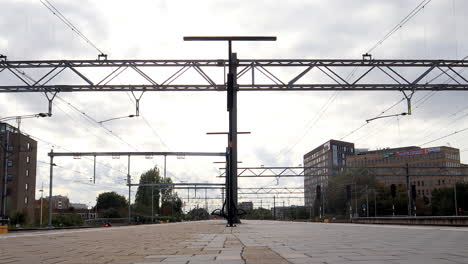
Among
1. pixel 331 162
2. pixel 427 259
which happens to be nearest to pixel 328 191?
pixel 331 162

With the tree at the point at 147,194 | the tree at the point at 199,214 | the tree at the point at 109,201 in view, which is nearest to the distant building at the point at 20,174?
the tree at the point at 147,194

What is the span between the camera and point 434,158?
127188mm

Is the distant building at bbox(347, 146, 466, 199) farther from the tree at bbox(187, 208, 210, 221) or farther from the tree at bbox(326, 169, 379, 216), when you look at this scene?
the tree at bbox(187, 208, 210, 221)

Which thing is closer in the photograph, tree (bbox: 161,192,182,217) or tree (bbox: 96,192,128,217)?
tree (bbox: 161,192,182,217)

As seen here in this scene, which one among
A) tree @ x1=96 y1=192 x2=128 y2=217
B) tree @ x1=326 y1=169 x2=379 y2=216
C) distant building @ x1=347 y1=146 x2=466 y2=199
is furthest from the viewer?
tree @ x1=96 y1=192 x2=128 y2=217

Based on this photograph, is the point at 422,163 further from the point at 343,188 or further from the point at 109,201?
the point at 109,201

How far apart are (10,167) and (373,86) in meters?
72.2

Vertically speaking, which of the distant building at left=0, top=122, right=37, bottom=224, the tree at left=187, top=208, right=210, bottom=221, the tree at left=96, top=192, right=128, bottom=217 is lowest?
the tree at left=187, top=208, right=210, bottom=221

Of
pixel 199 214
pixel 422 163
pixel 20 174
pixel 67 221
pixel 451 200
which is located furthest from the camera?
pixel 199 214

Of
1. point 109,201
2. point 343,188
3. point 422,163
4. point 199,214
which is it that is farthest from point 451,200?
point 109,201

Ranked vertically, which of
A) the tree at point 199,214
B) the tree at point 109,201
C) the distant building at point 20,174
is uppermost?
the distant building at point 20,174

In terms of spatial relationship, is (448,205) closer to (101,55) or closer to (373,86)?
(373,86)

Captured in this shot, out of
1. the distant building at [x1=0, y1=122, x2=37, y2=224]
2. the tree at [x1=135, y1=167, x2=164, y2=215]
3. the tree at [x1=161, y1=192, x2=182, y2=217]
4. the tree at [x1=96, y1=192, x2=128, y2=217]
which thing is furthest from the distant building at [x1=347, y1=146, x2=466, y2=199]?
the distant building at [x1=0, y1=122, x2=37, y2=224]

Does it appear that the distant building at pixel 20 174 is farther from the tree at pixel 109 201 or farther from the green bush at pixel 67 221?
the tree at pixel 109 201
